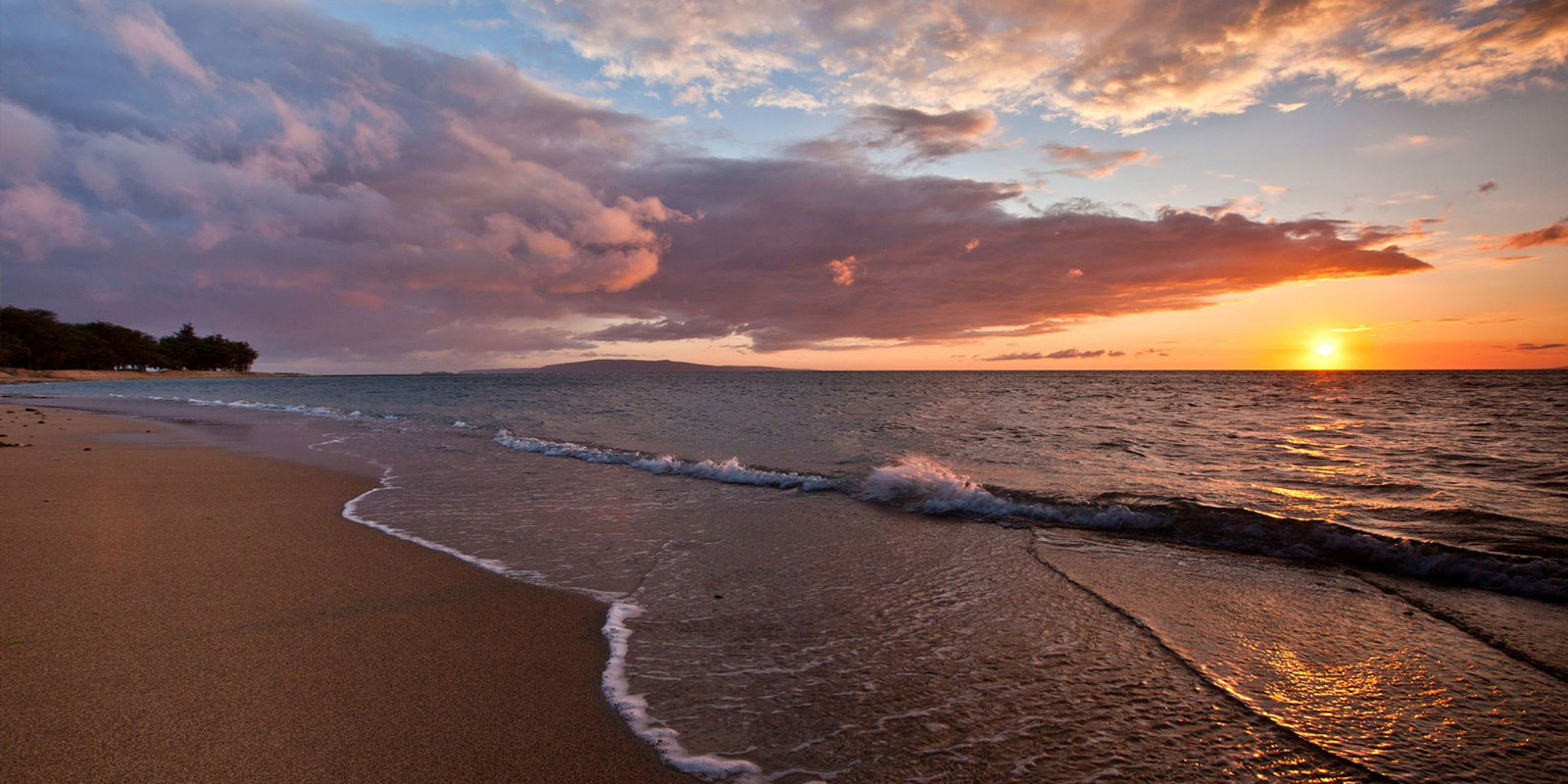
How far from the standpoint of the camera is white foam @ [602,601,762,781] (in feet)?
11.0

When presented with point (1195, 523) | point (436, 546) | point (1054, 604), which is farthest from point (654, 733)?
point (1195, 523)

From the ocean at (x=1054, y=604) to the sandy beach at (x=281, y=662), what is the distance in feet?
1.74

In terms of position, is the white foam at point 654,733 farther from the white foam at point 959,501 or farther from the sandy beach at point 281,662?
the white foam at point 959,501

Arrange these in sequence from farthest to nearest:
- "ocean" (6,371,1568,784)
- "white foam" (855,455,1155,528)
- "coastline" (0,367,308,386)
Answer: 1. "coastline" (0,367,308,386)
2. "white foam" (855,455,1155,528)
3. "ocean" (6,371,1568,784)

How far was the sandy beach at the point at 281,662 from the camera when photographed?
3260mm

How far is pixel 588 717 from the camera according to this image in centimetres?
385

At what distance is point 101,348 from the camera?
407 ft

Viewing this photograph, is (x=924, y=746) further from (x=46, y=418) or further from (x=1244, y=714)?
(x=46, y=418)

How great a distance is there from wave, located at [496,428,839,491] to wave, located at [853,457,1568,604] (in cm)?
150

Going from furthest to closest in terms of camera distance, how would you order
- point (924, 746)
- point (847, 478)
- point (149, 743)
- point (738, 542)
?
point (847, 478) → point (738, 542) → point (924, 746) → point (149, 743)

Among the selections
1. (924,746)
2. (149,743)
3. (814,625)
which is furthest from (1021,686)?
(149,743)

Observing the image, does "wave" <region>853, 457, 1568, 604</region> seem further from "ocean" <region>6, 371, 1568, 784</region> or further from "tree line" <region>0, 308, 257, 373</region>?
"tree line" <region>0, 308, 257, 373</region>

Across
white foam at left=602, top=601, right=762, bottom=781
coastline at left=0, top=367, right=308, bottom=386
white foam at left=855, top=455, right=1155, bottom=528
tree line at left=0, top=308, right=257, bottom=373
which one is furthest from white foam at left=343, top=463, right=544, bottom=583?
tree line at left=0, top=308, right=257, bottom=373

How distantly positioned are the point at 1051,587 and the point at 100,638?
7.59 metres
